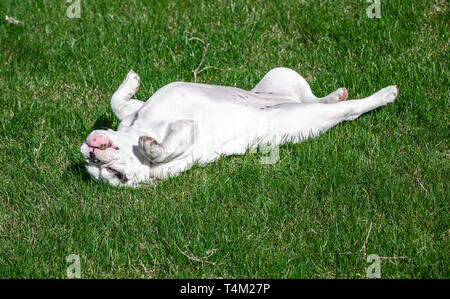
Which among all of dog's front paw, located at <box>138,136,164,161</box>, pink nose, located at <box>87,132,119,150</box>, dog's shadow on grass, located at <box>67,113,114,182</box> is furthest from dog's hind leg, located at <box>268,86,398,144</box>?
dog's shadow on grass, located at <box>67,113,114,182</box>

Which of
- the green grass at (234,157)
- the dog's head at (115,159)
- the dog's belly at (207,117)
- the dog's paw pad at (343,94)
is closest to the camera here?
the green grass at (234,157)

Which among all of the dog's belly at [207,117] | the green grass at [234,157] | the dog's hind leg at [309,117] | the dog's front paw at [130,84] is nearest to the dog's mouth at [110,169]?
the green grass at [234,157]

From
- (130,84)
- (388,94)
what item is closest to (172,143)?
(130,84)

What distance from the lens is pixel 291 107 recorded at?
3.89 metres

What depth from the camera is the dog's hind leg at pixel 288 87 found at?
4.18 m

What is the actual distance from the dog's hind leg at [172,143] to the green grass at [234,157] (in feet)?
0.94

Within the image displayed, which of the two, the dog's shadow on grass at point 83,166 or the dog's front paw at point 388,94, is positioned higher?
the dog's front paw at point 388,94

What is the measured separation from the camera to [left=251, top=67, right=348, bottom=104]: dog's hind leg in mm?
4176

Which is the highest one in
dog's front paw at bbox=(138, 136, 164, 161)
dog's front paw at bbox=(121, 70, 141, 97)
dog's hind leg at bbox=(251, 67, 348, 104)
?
dog's front paw at bbox=(121, 70, 141, 97)

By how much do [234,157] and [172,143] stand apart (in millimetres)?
619

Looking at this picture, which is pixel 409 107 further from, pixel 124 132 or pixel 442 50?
pixel 124 132

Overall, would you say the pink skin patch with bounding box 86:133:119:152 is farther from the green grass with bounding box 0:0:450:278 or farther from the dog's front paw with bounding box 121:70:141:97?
the dog's front paw with bounding box 121:70:141:97

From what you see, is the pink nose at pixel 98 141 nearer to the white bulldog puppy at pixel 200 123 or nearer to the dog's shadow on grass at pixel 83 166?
the white bulldog puppy at pixel 200 123

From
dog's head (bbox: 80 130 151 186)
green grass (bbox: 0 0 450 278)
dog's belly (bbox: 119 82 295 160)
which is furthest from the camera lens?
dog's belly (bbox: 119 82 295 160)
